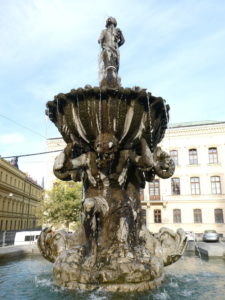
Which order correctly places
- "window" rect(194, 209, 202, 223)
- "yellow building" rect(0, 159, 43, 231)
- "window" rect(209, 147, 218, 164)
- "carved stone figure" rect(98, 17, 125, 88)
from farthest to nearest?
1. "yellow building" rect(0, 159, 43, 231)
2. "window" rect(209, 147, 218, 164)
3. "window" rect(194, 209, 202, 223)
4. "carved stone figure" rect(98, 17, 125, 88)

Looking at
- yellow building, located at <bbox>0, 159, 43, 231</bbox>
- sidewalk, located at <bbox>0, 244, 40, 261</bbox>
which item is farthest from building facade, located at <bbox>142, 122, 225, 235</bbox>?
sidewalk, located at <bbox>0, 244, 40, 261</bbox>

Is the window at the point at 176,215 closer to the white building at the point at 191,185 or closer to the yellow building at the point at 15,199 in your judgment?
the white building at the point at 191,185

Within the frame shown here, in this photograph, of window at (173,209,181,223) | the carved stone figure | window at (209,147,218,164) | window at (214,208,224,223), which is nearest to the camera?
the carved stone figure

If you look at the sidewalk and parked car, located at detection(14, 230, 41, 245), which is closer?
the sidewalk

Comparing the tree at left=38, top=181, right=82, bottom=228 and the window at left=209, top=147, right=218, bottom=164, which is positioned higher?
the window at left=209, top=147, right=218, bottom=164

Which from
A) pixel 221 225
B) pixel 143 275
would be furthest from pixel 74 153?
pixel 221 225

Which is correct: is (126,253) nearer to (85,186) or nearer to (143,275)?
(143,275)

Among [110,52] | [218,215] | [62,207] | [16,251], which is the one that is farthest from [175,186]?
[110,52]

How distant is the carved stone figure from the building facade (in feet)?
91.4

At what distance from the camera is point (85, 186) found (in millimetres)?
5777

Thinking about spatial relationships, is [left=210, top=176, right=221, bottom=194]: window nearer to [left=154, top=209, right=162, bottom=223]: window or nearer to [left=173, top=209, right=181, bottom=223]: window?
[left=173, top=209, right=181, bottom=223]: window

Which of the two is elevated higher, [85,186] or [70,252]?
[85,186]

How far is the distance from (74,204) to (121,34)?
65.1 feet

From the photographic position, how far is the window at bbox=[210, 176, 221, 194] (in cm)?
3272
